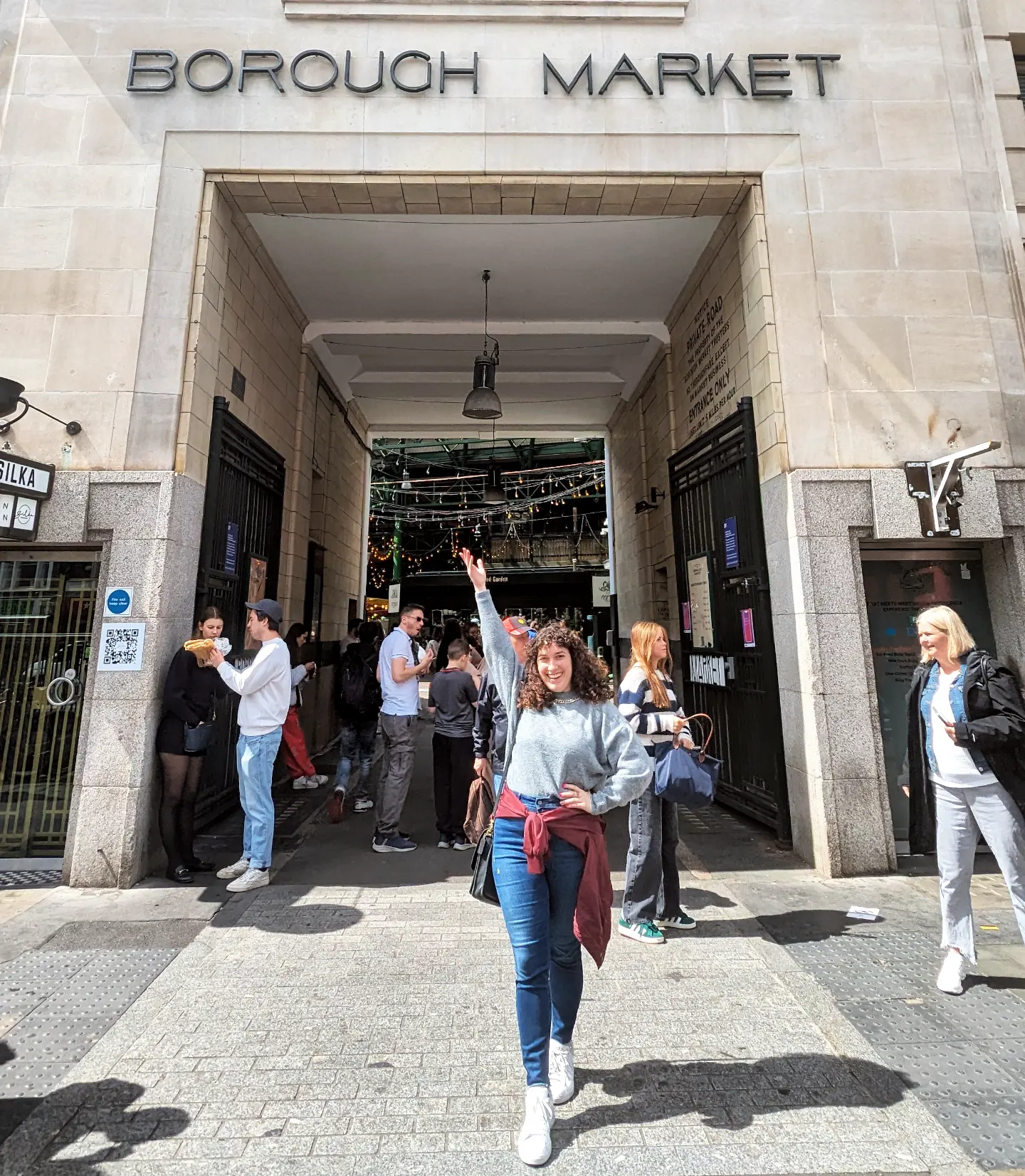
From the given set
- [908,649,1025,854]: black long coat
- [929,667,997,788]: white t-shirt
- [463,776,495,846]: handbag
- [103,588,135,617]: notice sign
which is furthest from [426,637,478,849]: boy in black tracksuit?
[908,649,1025,854]: black long coat

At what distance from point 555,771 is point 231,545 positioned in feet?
16.4

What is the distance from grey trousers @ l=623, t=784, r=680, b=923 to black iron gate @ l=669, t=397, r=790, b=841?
80.0 inches

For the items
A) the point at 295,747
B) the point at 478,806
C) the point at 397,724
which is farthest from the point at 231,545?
the point at 478,806

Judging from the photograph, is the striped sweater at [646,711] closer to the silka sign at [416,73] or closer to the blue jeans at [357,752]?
the blue jeans at [357,752]

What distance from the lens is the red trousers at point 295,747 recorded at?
6.71 metres

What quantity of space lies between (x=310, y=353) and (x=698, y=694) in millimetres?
7071

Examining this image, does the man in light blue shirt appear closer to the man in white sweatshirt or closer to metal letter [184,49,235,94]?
the man in white sweatshirt

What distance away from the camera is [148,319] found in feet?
17.0

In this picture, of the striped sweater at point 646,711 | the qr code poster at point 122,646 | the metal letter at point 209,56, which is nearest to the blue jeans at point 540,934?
the striped sweater at point 646,711

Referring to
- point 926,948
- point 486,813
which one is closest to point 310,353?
point 486,813

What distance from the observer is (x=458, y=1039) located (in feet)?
9.23

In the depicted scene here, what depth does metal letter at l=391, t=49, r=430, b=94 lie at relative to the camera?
559cm

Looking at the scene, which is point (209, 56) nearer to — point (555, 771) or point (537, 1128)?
point (555, 771)

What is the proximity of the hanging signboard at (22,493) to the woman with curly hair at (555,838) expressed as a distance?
431cm
